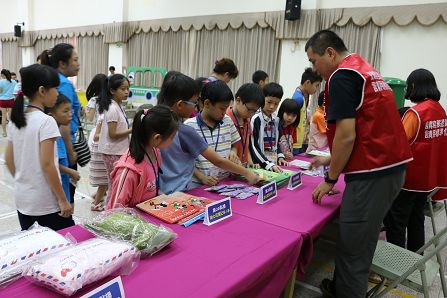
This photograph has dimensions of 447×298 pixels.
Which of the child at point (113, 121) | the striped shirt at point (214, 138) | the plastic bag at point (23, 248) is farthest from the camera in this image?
the child at point (113, 121)

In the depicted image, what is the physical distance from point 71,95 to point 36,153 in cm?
95

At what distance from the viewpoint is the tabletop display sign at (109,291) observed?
2.65 feet

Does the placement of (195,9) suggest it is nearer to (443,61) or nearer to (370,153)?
(443,61)

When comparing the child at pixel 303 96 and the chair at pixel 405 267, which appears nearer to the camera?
the chair at pixel 405 267

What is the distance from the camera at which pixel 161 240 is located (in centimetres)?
113

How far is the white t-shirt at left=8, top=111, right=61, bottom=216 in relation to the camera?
60.2 inches

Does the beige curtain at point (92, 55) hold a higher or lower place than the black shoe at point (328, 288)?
higher

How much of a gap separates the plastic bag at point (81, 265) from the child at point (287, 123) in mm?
1965

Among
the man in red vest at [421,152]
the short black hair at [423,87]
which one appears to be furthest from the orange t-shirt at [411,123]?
the short black hair at [423,87]

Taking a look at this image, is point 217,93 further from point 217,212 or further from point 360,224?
point 360,224

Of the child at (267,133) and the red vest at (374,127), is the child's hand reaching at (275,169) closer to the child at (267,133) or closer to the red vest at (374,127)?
the child at (267,133)

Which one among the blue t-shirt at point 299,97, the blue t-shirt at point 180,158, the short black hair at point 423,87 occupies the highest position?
the short black hair at point 423,87

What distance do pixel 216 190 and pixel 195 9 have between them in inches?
273

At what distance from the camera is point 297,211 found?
1.62 metres
